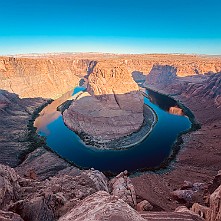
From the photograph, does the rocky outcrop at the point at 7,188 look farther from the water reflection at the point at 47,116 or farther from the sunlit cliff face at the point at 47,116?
the sunlit cliff face at the point at 47,116

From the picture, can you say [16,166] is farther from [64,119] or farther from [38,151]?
[64,119]

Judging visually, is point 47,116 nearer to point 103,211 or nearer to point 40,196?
point 40,196

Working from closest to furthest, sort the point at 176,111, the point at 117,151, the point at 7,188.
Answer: the point at 7,188
the point at 117,151
the point at 176,111

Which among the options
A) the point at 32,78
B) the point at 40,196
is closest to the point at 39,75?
the point at 32,78

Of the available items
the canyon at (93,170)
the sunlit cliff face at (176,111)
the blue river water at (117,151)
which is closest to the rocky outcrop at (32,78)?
the canyon at (93,170)

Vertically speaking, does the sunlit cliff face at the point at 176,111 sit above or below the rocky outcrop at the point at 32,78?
below

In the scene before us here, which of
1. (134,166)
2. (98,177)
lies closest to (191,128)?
(134,166)

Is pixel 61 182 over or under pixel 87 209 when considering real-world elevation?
under
